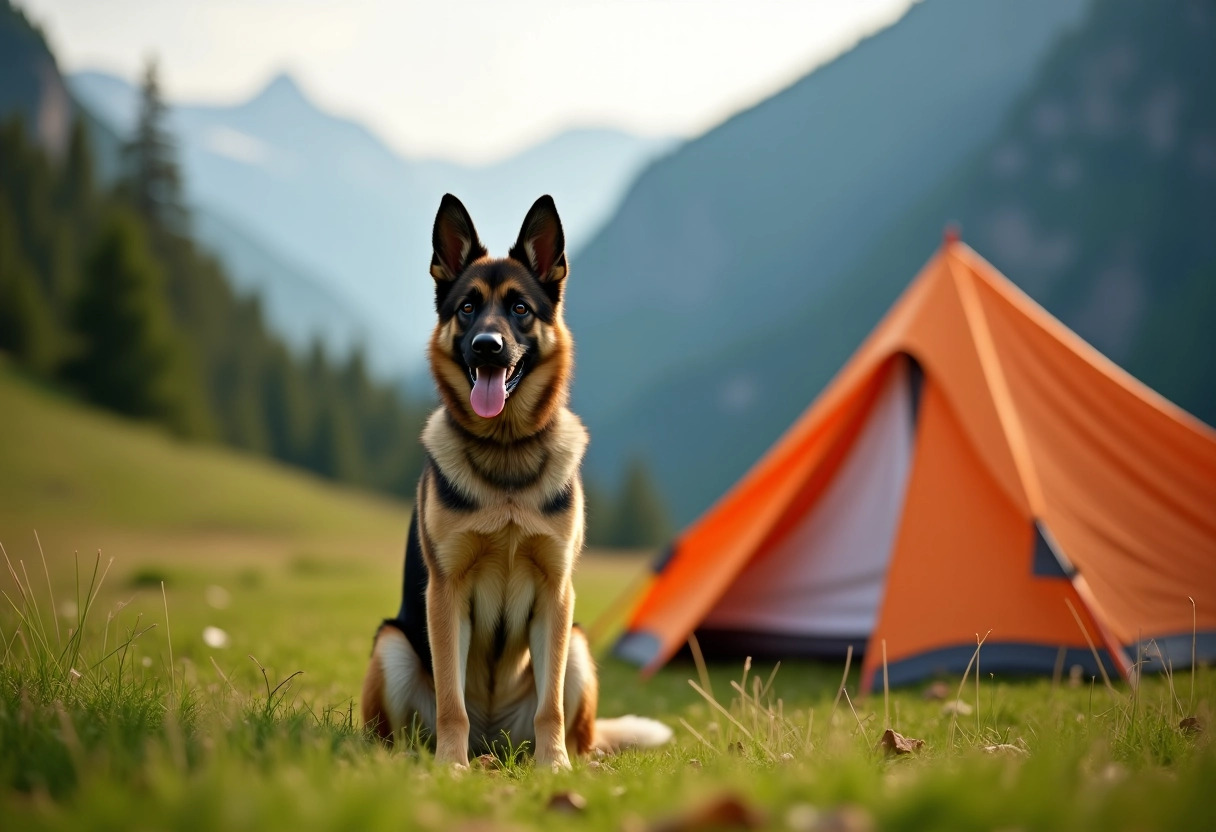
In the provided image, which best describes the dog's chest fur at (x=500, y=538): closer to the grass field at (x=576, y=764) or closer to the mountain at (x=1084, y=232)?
the grass field at (x=576, y=764)

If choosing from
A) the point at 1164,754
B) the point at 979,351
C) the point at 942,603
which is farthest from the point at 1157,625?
the point at 1164,754

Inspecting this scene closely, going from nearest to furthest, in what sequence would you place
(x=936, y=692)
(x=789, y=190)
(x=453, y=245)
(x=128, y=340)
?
(x=453, y=245) < (x=936, y=692) < (x=128, y=340) < (x=789, y=190)

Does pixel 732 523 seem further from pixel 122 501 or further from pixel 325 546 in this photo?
pixel 122 501

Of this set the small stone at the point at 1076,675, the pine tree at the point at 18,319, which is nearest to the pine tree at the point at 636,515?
the pine tree at the point at 18,319

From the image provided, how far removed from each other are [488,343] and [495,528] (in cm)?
72

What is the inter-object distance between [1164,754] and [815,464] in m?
4.07

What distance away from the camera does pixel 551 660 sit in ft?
11.5

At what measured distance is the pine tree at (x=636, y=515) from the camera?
4203 cm

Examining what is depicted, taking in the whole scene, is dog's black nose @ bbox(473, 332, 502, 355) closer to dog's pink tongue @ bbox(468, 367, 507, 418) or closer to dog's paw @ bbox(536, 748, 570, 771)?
dog's pink tongue @ bbox(468, 367, 507, 418)

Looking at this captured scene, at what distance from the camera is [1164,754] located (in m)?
2.91

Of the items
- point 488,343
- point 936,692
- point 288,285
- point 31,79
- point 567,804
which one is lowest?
point 936,692

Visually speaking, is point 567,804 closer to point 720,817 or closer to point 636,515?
point 720,817

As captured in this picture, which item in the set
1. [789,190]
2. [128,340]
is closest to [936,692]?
[128,340]

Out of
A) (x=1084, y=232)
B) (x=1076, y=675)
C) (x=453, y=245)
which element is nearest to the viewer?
(x=453, y=245)
